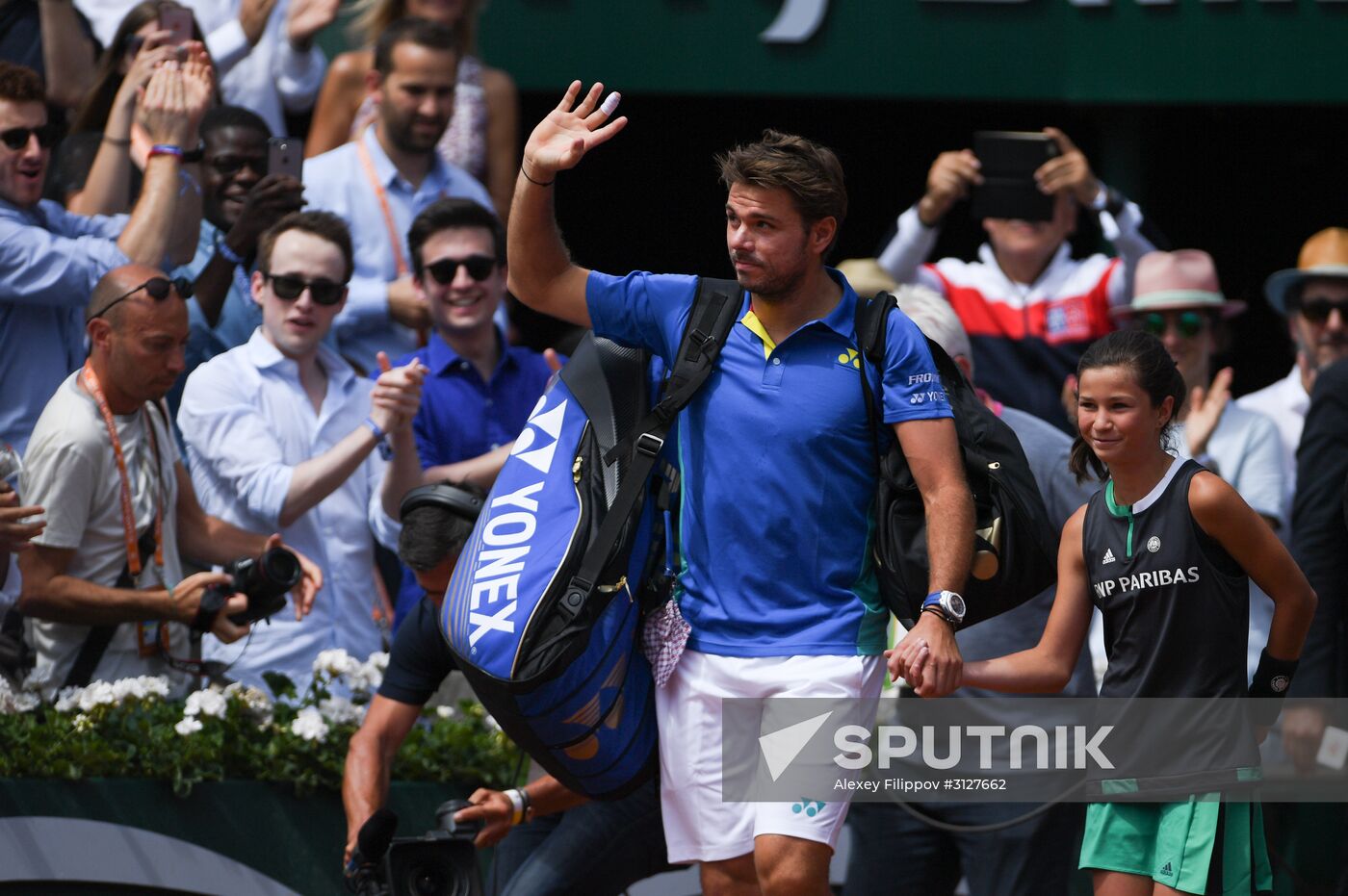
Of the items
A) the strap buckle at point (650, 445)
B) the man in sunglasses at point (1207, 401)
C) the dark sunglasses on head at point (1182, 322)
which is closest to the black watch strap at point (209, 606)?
the strap buckle at point (650, 445)

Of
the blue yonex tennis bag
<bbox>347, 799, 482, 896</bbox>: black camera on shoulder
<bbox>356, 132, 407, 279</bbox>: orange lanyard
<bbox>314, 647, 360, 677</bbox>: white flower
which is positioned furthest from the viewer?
<bbox>356, 132, 407, 279</bbox>: orange lanyard

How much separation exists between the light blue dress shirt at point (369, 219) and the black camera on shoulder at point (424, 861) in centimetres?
244

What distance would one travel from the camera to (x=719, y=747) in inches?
170

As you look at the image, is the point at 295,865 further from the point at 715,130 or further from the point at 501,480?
the point at 715,130

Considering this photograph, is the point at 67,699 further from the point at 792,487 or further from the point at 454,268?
the point at 792,487

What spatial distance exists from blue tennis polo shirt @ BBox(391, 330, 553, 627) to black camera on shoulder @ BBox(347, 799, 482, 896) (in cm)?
147

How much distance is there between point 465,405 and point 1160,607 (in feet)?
8.89

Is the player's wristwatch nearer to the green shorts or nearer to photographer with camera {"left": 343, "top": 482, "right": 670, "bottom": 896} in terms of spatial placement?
the green shorts

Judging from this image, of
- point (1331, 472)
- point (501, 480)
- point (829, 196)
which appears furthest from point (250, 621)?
point (1331, 472)

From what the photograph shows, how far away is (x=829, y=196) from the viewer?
434 centimetres

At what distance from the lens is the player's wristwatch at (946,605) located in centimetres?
405

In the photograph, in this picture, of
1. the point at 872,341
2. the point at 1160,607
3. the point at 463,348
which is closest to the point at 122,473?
the point at 463,348

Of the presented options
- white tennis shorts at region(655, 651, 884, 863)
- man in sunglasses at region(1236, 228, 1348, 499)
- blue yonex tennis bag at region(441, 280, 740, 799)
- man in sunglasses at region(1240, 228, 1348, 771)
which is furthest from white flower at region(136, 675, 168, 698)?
man in sunglasses at region(1236, 228, 1348, 499)

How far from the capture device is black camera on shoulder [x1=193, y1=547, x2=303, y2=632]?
17.5 feet
